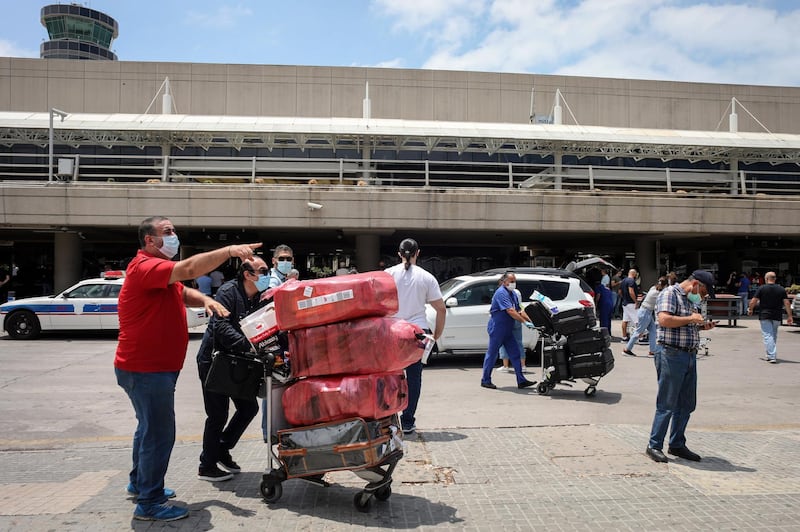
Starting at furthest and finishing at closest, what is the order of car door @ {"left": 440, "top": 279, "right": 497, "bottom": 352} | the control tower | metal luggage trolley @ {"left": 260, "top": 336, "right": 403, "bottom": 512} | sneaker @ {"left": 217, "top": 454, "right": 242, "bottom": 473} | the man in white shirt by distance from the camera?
the control tower, car door @ {"left": 440, "top": 279, "right": 497, "bottom": 352}, the man in white shirt, sneaker @ {"left": 217, "top": 454, "right": 242, "bottom": 473}, metal luggage trolley @ {"left": 260, "top": 336, "right": 403, "bottom": 512}

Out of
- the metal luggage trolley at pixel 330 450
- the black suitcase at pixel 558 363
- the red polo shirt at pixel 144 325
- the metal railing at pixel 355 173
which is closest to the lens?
the red polo shirt at pixel 144 325

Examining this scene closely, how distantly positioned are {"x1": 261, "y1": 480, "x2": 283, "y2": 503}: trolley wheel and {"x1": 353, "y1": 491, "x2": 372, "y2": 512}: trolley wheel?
0.56 metres

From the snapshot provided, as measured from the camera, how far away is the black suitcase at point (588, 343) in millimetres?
8047

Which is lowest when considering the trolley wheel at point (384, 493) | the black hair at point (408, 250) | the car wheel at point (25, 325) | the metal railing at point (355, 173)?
the car wheel at point (25, 325)

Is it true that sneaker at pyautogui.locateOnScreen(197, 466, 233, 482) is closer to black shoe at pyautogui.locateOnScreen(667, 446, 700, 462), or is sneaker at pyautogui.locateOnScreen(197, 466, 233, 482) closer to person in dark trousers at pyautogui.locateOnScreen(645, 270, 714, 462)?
person in dark trousers at pyautogui.locateOnScreen(645, 270, 714, 462)

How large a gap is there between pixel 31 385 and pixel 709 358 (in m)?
11.9

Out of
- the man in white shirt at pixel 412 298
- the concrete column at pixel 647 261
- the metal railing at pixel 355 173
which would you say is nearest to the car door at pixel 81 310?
the metal railing at pixel 355 173

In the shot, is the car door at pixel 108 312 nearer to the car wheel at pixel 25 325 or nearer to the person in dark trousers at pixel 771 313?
the car wheel at pixel 25 325

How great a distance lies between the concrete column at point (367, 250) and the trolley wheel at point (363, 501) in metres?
18.3

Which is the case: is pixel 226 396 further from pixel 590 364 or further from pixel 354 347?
pixel 590 364

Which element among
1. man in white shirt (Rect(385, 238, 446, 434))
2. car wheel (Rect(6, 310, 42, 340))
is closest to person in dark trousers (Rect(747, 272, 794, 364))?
man in white shirt (Rect(385, 238, 446, 434))

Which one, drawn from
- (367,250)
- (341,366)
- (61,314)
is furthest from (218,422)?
(367,250)

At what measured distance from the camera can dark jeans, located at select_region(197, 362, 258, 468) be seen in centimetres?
460

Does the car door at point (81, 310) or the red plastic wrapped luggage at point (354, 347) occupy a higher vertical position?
the red plastic wrapped luggage at point (354, 347)
